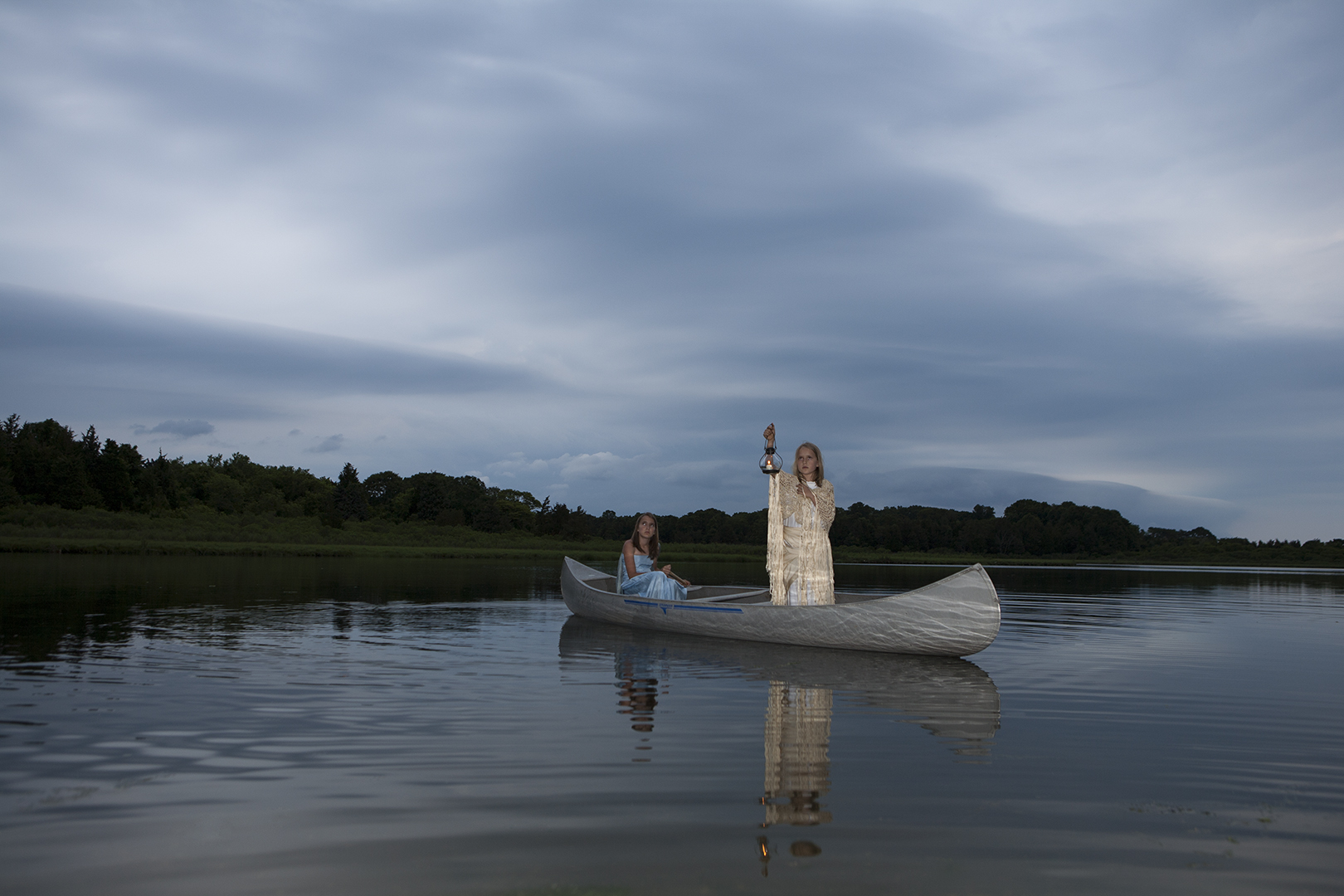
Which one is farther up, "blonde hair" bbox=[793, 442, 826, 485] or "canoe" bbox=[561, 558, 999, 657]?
"blonde hair" bbox=[793, 442, 826, 485]

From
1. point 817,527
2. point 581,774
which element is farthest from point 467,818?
point 817,527

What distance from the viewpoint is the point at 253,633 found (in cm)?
1371

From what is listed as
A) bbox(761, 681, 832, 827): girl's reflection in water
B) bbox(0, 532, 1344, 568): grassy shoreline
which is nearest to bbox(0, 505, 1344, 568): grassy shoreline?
bbox(0, 532, 1344, 568): grassy shoreline

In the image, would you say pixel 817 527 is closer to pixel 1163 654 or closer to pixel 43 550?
pixel 1163 654

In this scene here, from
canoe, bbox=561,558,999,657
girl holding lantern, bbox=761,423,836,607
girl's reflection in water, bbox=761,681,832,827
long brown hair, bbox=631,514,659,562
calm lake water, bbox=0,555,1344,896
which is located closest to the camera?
calm lake water, bbox=0,555,1344,896

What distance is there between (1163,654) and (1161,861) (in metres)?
10.8

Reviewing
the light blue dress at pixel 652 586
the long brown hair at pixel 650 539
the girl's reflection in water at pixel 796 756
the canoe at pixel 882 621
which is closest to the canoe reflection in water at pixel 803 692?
the girl's reflection in water at pixel 796 756

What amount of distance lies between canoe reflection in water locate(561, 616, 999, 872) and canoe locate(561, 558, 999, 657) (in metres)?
0.19

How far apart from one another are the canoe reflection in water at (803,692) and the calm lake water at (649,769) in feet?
0.19

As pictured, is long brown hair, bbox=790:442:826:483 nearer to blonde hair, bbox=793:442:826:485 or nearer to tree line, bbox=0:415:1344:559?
blonde hair, bbox=793:442:826:485

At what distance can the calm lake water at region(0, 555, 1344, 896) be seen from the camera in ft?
13.0

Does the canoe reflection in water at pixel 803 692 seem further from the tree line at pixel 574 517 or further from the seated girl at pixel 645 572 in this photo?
the tree line at pixel 574 517

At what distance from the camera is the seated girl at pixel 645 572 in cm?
1662

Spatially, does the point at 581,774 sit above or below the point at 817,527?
below
